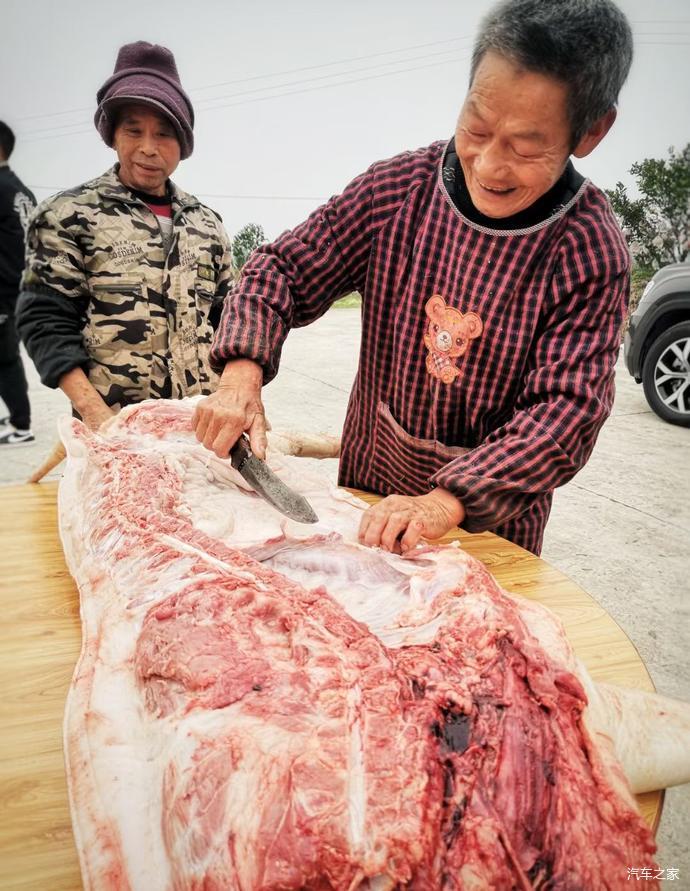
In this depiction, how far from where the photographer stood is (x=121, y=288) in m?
2.55

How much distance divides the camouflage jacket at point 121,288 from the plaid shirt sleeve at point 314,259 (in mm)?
721

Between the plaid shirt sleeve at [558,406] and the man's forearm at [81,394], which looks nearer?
the plaid shirt sleeve at [558,406]

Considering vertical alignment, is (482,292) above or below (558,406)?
above

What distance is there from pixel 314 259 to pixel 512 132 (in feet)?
2.41

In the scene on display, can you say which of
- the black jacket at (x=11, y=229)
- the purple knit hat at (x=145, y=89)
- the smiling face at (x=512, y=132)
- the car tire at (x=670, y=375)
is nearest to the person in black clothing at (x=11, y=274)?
the black jacket at (x=11, y=229)

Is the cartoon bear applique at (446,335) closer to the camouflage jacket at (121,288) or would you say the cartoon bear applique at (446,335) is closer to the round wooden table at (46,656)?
the round wooden table at (46,656)

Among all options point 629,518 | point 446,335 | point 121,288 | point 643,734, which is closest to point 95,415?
point 121,288

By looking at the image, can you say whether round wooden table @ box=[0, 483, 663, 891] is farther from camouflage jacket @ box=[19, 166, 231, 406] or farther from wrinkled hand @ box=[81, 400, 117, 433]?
camouflage jacket @ box=[19, 166, 231, 406]

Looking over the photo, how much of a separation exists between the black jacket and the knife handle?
417 cm

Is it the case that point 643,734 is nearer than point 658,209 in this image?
Yes

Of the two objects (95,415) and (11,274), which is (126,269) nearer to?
(95,415)

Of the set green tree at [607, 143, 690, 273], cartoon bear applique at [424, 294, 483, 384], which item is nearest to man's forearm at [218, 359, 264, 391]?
cartoon bear applique at [424, 294, 483, 384]

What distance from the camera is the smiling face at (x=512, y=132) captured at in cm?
140

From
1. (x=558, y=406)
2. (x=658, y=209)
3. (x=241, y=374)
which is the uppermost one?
(x=658, y=209)
